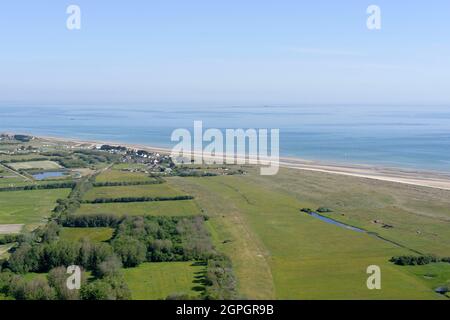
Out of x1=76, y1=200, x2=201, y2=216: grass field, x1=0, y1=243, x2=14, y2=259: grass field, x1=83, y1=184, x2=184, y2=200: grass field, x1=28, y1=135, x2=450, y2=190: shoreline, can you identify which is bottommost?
x1=0, y1=243, x2=14, y2=259: grass field

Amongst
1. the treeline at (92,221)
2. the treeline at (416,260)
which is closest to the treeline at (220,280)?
the treeline at (416,260)

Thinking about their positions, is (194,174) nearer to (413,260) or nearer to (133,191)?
(133,191)

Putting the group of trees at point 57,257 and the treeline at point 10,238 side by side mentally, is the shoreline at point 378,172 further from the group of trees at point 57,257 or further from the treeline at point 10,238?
the treeline at point 10,238

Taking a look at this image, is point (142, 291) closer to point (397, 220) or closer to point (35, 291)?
point (35, 291)

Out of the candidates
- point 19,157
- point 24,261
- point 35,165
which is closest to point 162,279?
point 24,261

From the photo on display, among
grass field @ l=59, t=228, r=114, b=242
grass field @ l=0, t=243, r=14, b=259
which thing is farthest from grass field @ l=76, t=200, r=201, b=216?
grass field @ l=0, t=243, r=14, b=259

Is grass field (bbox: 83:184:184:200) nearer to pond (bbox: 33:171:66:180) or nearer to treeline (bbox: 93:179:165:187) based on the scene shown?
treeline (bbox: 93:179:165:187)
